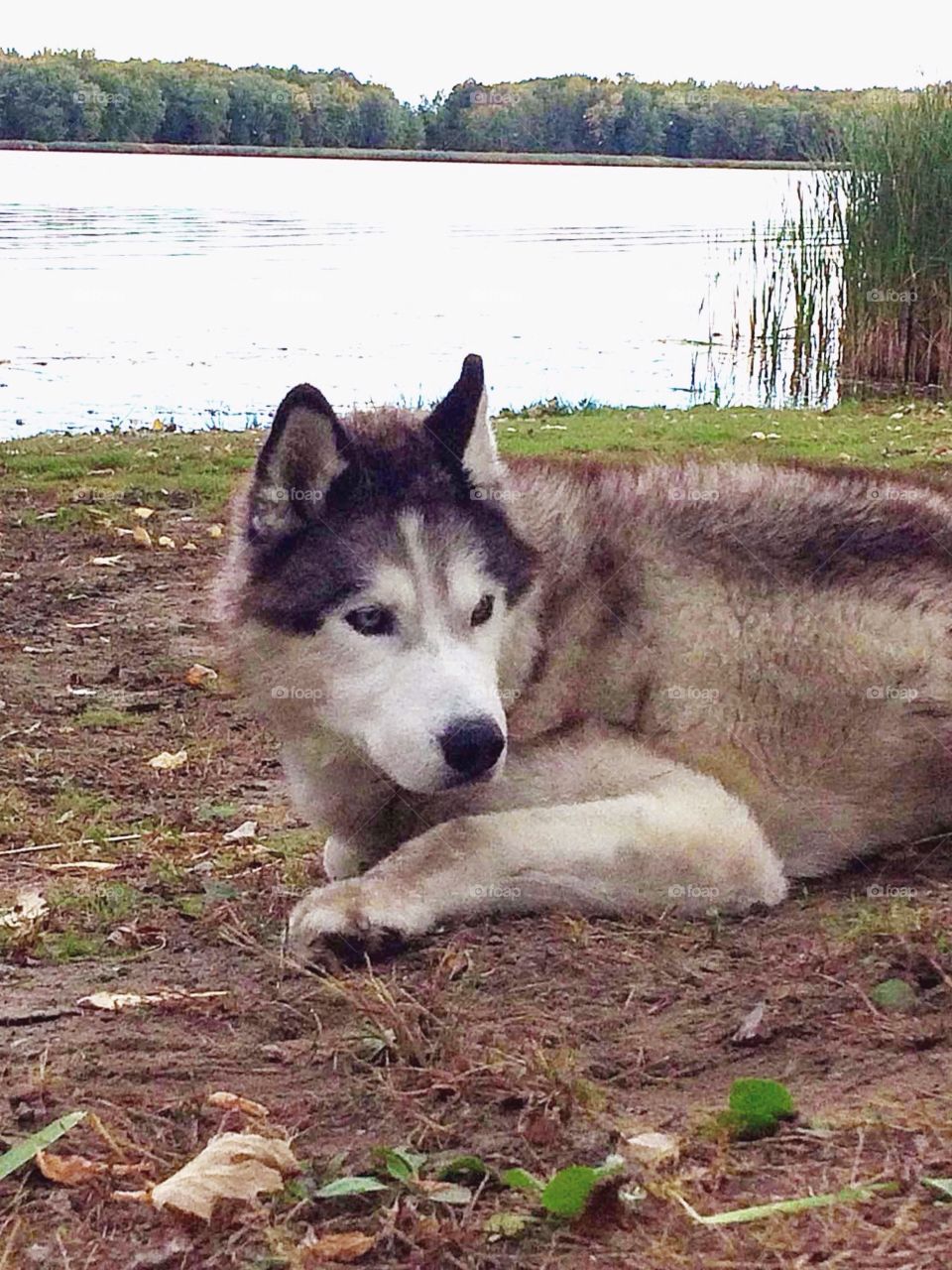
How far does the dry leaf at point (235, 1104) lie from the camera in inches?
104

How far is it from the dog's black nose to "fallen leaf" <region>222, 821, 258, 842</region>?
1493 millimetres

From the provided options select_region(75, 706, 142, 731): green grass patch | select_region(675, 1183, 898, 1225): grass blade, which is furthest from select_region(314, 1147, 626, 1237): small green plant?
select_region(75, 706, 142, 731): green grass patch

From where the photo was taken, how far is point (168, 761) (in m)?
5.46

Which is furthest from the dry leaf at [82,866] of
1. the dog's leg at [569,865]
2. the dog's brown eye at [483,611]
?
the dog's brown eye at [483,611]

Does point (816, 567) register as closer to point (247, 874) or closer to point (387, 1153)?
point (247, 874)
